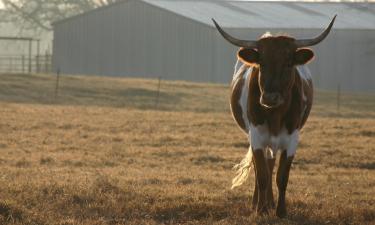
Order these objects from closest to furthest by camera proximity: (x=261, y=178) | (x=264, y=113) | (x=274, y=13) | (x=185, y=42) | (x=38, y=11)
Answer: (x=264, y=113) < (x=261, y=178) < (x=185, y=42) < (x=274, y=13) < (x=38, y=11)

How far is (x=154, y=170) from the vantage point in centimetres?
1545

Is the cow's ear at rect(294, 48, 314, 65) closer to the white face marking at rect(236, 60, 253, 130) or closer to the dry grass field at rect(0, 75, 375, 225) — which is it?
the white face marking at rect(236, 60, 253, 130)

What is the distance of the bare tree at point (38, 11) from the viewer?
73125mm

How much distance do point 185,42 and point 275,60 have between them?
43.7 metres

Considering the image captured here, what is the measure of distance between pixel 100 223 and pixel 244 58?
7.79 feet

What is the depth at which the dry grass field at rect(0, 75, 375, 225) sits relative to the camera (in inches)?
411

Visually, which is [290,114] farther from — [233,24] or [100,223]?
[233,24]

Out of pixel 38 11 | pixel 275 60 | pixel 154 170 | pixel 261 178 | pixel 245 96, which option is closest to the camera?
pixel 275 60

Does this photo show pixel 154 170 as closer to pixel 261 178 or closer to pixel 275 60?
pixel 261 178

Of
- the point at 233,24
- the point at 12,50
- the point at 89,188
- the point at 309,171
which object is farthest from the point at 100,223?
the point at 12,50

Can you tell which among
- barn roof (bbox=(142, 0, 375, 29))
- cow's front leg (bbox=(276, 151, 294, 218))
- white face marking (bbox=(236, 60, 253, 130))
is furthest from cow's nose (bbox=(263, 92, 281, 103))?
barn roof (bbox=(142, 0, 375, 29))

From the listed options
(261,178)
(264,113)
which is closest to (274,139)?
(264,113)

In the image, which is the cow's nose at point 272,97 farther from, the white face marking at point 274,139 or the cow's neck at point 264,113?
the white face marking at point 274,139

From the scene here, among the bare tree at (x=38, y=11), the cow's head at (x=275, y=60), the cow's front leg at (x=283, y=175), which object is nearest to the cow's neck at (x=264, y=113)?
the cow's head at (x=275, y=60)
